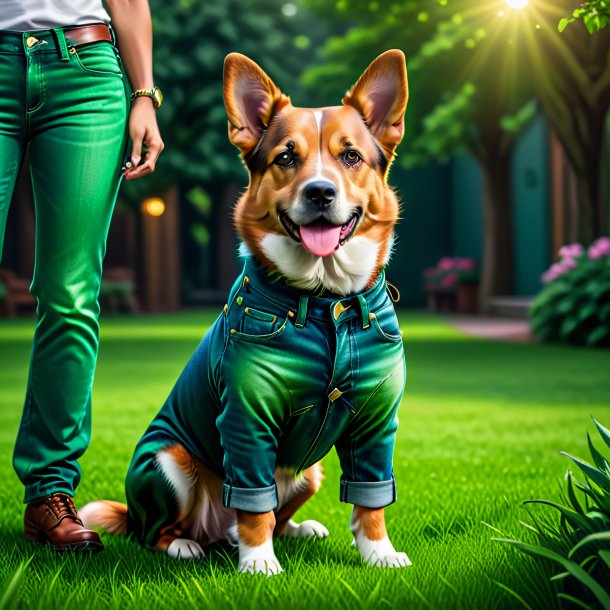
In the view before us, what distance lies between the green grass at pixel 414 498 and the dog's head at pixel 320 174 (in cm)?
85

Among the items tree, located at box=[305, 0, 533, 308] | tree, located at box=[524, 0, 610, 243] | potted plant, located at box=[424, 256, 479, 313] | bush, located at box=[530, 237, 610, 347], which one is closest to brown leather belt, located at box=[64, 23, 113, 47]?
tree, located at box=[305, 0, 533, 308]

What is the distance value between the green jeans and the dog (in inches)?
17.4

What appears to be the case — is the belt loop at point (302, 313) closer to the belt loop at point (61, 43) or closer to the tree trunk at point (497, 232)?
the belt loop at point (61, 43)

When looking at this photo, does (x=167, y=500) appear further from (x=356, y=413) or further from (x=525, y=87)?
(x=525, y=87)

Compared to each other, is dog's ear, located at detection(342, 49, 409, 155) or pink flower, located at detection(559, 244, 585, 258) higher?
dog's ear, located at detection(342, 49, 409, 155)

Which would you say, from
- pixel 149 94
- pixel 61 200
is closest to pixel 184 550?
pixel 61 200

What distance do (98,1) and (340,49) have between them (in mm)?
12478

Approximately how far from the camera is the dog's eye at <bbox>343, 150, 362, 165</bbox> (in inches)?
104

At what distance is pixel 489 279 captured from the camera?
17.7 m

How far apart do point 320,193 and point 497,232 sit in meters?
15.4

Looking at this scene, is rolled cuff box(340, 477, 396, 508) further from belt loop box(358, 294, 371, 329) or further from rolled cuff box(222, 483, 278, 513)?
belt loop box(358, 294, 371, 329)

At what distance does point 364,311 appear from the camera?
2.67 metres

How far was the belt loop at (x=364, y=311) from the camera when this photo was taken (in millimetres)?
2657

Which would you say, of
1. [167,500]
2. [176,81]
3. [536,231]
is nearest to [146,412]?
[167,500]
